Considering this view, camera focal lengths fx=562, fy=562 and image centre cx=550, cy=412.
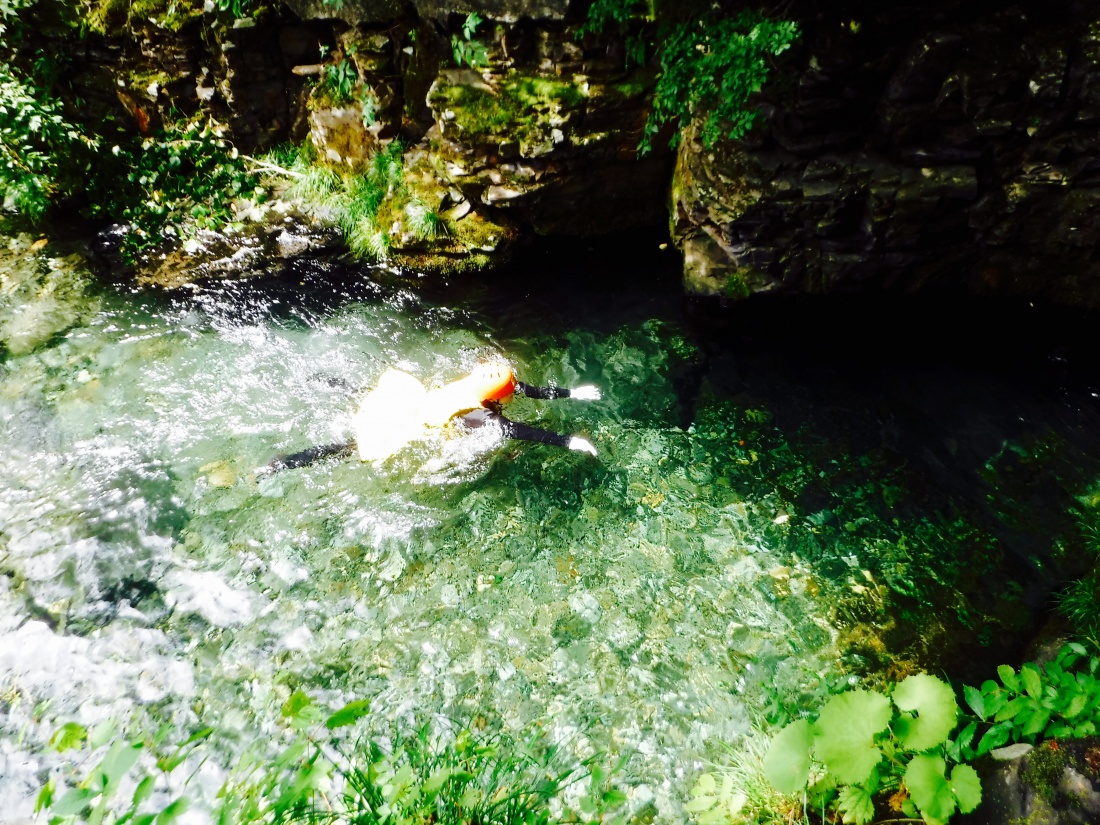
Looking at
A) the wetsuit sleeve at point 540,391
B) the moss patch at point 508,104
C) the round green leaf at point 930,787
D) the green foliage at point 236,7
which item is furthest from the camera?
the green foliage at point 236,7

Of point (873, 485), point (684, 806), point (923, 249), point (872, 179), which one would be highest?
point (872, 179)

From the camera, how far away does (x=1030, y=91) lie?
4.35 meters

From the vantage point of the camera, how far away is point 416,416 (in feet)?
15.1

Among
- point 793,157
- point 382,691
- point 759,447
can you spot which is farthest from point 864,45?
point 382,691

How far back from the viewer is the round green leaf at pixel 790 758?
2.07 meters

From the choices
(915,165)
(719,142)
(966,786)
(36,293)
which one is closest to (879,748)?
(966,786)

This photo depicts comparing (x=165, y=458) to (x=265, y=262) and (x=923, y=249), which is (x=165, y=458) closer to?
(x=265, y=262)

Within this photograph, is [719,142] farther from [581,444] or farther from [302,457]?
[302,457]

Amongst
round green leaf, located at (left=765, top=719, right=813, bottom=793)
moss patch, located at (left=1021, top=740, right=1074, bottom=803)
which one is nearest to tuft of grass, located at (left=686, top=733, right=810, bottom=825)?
round green leaf, located at (left=765, top=719, right=813, bottom=793)

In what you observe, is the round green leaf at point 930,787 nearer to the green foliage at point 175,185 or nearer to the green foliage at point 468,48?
the green foliage at point 468,48

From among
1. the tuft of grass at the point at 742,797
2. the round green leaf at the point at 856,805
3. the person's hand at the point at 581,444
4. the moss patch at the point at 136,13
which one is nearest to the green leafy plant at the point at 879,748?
the round green leaf at the point at 856,805

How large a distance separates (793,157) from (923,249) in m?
1.52

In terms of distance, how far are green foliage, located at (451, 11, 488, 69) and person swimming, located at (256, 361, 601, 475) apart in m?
3.23

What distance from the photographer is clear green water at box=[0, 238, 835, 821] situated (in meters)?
3.35
